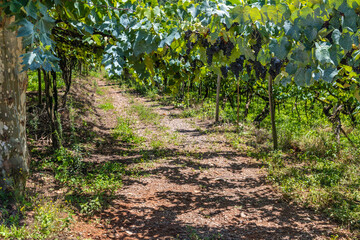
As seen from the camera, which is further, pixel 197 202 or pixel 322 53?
pixel 197 202

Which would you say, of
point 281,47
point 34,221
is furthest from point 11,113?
point 281,47

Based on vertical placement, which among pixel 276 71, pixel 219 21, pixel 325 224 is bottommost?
pixel 325 224

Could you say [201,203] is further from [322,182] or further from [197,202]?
[322,182]

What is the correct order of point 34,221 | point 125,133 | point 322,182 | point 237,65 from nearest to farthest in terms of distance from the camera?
point 34,221 → point 237,65 → point 322,182 → point 125,133

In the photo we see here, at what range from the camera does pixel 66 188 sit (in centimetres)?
434

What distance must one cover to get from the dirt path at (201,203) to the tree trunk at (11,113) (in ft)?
3.83

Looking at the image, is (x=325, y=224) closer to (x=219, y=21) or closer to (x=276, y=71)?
(x=276, y=71)

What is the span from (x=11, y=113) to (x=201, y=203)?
2793mm

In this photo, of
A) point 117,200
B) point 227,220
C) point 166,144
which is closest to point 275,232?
point 227,220

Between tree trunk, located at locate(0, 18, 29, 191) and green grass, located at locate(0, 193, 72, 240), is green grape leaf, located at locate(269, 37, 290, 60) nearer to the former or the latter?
tree trunk, located at locate(0, 18, 29, 191)

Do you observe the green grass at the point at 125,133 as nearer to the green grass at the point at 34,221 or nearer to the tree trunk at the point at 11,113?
the green grass at the point at 34,221

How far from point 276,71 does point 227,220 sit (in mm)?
2101

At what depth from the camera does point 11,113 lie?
3.08 metres

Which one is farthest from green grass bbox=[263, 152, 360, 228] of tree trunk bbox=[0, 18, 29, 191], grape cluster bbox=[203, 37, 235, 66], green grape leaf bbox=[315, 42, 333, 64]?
tree trunk bbox=[0, 18, 29, 191]
